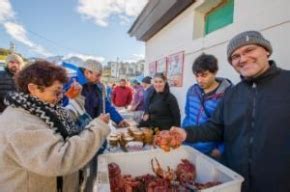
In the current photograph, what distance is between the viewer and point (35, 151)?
1.35 m

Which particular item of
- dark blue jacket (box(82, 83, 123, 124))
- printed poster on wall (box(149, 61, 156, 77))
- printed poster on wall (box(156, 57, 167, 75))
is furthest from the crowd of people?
printed poster on wall (box(149, 61, 156, 77))

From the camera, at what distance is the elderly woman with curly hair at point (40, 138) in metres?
1.36

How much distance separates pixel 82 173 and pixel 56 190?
379mm

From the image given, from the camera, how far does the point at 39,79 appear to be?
5.28 ft

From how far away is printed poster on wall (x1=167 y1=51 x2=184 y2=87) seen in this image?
589cm

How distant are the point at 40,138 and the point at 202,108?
152 cm

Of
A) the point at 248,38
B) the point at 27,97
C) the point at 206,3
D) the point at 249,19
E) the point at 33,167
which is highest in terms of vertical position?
the point at 206,3

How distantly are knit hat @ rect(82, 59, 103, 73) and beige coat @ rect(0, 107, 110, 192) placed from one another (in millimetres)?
1580

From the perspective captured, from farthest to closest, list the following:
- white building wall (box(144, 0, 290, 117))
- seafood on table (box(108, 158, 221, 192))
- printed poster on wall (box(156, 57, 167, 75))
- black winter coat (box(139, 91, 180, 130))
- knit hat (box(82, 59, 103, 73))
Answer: printed poster on wall (box(156, 57, 167, 75))
black winter coat (box(139, 91, 180, 130))
knit hat (box(82, 59, 103, 73))
white building wall (box(144, 0, 290, 117))
seafood on table (box(108, 158, 221, 192))

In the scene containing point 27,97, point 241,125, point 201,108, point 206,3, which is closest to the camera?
point 27,97

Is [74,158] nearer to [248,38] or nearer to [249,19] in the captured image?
[248,38]

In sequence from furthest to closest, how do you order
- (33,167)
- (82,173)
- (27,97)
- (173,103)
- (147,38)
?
(147,38)
(173,103)
(82,173)
(27,97)
(33,167)

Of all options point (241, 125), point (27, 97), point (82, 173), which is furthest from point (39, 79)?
point (241, 125)

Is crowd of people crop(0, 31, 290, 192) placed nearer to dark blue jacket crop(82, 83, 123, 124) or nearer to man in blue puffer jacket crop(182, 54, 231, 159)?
man in blue puffer jacket crop(182, 54, 231, 159)
